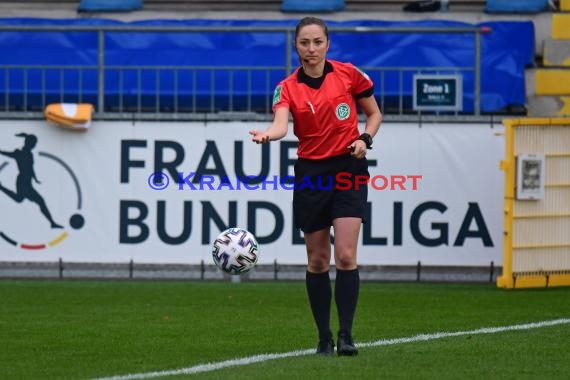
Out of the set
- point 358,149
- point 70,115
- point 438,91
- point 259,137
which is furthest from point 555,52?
point 259,137

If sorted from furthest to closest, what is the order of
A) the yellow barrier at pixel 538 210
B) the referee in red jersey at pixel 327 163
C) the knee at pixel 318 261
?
1. the yellow barrier at pixel 538 210
2. the knee at pixel 318 261
3. the referee in red jersey at pixel 327 163

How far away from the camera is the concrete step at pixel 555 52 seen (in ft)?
64.5

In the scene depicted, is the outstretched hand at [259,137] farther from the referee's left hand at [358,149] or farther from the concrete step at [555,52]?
the concrete step at [555,52]

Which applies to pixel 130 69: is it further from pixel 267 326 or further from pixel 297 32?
pixel 297 32

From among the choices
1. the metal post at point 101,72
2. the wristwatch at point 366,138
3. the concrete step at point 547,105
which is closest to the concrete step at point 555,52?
the concrete step at point 547,105

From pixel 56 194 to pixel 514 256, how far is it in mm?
4642

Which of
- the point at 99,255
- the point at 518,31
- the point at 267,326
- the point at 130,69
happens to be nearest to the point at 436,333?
the point at 267,326

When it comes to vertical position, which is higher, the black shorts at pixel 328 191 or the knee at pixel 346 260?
the black shorts at pixel 328 191

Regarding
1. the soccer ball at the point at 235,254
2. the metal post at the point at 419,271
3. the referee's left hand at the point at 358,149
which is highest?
the referee's left hand at the point at 358,149

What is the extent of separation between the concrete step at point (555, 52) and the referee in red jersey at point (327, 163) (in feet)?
36.5

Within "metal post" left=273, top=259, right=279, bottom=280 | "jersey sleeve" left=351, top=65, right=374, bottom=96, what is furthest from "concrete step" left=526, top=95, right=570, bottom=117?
"jersey sleeve" left=351, top=65, right=374, bottom=96

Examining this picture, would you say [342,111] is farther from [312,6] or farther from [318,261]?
[312,6]

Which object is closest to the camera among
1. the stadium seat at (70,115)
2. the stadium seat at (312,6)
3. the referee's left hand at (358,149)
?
the referee's left hand at (358,149)

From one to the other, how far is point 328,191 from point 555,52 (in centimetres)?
1146
